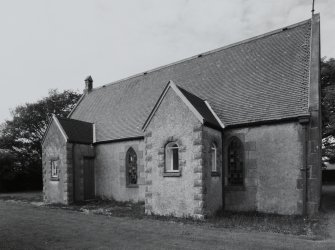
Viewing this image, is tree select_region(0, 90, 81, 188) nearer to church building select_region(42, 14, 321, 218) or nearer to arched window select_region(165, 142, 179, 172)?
church building select_region(42, 14, 321, 218)

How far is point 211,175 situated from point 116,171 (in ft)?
27.0

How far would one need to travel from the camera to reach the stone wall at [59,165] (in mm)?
18969

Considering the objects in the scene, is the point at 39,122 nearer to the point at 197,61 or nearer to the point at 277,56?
the point at 197,61

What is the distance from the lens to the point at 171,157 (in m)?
14.2

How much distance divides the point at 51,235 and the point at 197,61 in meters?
14.6

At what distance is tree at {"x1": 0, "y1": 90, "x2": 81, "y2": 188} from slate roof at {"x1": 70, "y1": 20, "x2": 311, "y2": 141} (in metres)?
13.4

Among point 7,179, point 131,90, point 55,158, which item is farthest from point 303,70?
point 7,179

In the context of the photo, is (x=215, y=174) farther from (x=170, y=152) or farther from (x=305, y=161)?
(x=305, y=161)

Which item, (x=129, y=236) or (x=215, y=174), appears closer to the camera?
(x=129, y=236)

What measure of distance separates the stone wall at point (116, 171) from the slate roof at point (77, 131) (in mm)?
1050

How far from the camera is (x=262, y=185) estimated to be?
44.5 ft

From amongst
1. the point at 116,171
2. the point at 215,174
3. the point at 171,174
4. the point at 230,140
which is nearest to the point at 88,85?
the point at 116,171

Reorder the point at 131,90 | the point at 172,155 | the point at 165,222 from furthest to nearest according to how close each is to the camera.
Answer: the point at 131,90 < the point at 172,155 < the point at 165,222

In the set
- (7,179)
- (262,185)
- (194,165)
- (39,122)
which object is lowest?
(7,179)
